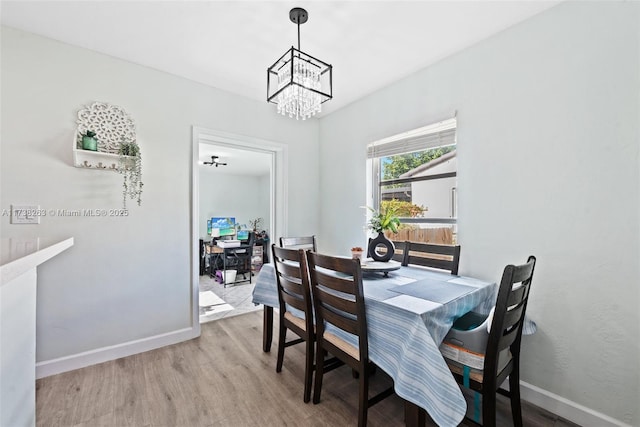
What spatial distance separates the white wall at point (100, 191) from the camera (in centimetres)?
203

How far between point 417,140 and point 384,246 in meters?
1.11

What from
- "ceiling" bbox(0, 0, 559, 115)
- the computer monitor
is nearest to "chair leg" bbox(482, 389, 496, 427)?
"ceiling" bbox(0, 0, 559, 115)

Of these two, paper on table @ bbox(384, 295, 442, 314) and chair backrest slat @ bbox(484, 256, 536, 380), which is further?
paper on table @ bbox(384, 295, 442, 314)

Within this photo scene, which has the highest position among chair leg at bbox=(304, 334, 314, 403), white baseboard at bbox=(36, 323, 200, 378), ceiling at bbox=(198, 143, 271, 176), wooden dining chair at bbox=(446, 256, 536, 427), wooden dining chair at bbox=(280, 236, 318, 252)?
ceiling at bbox=(198, 143, 271, 176)

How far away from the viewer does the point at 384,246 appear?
2.15 meters

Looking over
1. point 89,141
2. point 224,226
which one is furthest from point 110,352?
point 224,226

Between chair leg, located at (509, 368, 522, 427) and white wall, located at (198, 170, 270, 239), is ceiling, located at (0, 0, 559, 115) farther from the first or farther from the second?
white wall, located at (198, 170, 270, 239)

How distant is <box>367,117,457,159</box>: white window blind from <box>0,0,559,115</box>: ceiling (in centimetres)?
55

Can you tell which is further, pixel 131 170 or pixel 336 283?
pixel 131 170

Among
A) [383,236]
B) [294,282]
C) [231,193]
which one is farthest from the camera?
[231,193]

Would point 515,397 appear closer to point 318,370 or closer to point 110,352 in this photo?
point 318,370

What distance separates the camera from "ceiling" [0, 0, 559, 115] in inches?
70.9

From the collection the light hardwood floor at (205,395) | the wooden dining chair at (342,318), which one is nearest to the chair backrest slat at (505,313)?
the wooden dining chair at (342,318)

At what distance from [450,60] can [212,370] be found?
3072 mm
